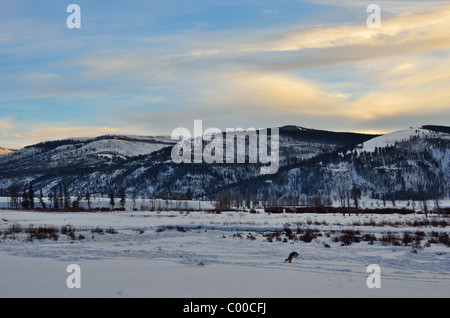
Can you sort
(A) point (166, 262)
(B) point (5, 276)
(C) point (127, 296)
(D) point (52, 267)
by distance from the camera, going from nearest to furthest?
(C) point (127, 296) → (B) point (5, 276) → (D) point (52, 267) → (A) point (166, 262)

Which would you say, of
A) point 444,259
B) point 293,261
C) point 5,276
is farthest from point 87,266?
point 444,259

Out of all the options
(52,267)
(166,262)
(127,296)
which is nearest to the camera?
(127,296)

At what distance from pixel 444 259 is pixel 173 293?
44.7 feet

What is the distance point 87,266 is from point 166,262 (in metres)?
3.42

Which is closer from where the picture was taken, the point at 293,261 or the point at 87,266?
the point at 87,266

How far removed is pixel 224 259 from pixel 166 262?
2.79 metres

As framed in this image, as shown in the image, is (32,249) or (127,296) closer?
(127,296)

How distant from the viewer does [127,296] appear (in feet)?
39.0

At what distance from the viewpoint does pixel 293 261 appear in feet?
61.5

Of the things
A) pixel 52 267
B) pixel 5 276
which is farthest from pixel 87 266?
pixel 5 276
